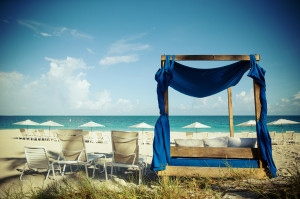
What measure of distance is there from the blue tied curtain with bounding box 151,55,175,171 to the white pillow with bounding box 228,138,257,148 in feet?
6.59

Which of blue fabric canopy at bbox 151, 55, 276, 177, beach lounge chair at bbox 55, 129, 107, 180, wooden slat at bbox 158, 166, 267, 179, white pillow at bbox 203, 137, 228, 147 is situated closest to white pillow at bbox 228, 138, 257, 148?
white pillow at bbox 203, 137, 228, 147

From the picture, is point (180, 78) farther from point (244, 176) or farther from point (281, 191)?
point (281, 191)

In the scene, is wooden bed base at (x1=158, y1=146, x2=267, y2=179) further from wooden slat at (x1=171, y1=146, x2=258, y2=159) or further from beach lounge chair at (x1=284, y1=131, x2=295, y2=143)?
beach lounge chair at (x1=284, y1=131, x2=295, y2=143)

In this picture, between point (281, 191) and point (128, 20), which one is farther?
point (128, 20)

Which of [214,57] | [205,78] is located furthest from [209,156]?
[214,57]

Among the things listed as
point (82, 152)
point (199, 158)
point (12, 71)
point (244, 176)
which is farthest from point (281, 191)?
point (12, 71)

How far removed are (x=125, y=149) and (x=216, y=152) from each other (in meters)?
1.97

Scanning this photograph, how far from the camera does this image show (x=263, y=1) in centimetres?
1114

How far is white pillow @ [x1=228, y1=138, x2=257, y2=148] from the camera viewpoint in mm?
3850

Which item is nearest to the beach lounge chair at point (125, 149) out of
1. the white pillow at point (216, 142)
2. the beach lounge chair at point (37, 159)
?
the beach lounge chair at point (37, 159)

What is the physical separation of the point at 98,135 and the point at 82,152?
7019 millimetres

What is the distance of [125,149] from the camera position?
3.61 meters

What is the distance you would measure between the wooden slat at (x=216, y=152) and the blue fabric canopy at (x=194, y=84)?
204 millimetres

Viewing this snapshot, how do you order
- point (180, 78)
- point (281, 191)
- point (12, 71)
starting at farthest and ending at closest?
point (12, 71) → point (180, 78) → point (281, 191)
